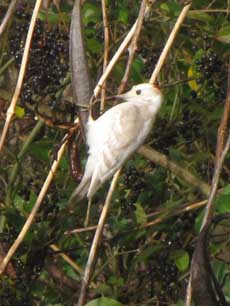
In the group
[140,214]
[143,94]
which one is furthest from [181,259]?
[143,94]

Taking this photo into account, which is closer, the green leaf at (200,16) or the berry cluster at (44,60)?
the berry cluster at (44,60)

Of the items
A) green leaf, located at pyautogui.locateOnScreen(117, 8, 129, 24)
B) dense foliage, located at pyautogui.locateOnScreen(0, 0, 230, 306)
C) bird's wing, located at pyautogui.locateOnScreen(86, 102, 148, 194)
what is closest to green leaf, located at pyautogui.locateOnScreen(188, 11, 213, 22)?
dense foliage, located at pyautogui.locateOnScreen(0, 0, 230, 306)

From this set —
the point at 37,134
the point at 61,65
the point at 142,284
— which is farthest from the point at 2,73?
the point at 142,284

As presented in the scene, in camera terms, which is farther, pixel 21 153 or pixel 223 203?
pixel 21 153

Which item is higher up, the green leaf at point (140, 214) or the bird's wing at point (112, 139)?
the bird's wing at point (112, 139)

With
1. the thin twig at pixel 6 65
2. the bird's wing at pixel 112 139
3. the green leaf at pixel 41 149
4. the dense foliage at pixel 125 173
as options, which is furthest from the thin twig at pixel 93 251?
the thin twig at pixel 6 65

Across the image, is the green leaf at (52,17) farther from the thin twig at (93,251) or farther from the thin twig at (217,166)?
the thin twig at (217,166)

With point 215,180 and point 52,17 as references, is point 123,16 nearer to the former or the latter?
point 52,17
